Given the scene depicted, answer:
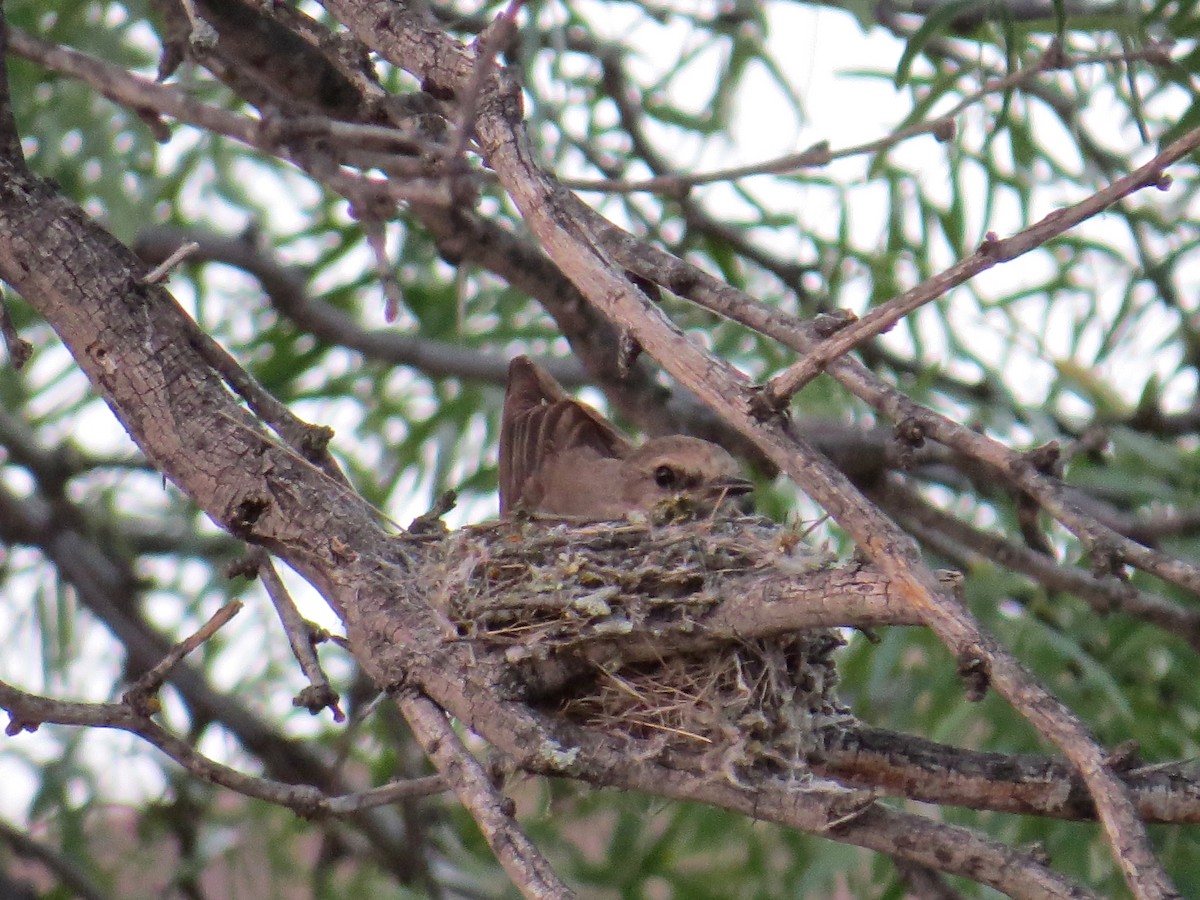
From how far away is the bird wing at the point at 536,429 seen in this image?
538 centimetres

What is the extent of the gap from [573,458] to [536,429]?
158 millimetres

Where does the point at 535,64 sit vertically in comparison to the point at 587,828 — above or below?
above

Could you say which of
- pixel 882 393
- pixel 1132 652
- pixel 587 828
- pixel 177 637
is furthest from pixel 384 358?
pixel 882 393

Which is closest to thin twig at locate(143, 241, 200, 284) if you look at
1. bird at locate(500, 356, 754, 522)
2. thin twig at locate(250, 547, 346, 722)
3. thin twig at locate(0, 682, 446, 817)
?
thin twig at locate(250, 547, 346, 722)

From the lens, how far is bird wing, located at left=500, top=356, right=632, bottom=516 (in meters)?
5.38

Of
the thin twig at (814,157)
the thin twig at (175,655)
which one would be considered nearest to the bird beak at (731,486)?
the thin twig at (814,157)

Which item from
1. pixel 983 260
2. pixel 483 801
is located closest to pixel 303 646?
pixel 483 801

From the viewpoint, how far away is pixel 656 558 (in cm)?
376

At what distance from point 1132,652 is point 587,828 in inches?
102

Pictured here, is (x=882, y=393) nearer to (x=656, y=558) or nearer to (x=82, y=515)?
→ (x=656, y=558)

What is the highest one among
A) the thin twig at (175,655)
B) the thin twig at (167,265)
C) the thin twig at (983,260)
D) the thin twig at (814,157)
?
the thin twig at (814,157)

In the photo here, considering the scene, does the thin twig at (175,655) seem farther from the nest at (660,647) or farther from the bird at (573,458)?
the bird at (573,458)

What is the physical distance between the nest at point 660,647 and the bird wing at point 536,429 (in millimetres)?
1446

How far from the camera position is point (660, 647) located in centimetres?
330
